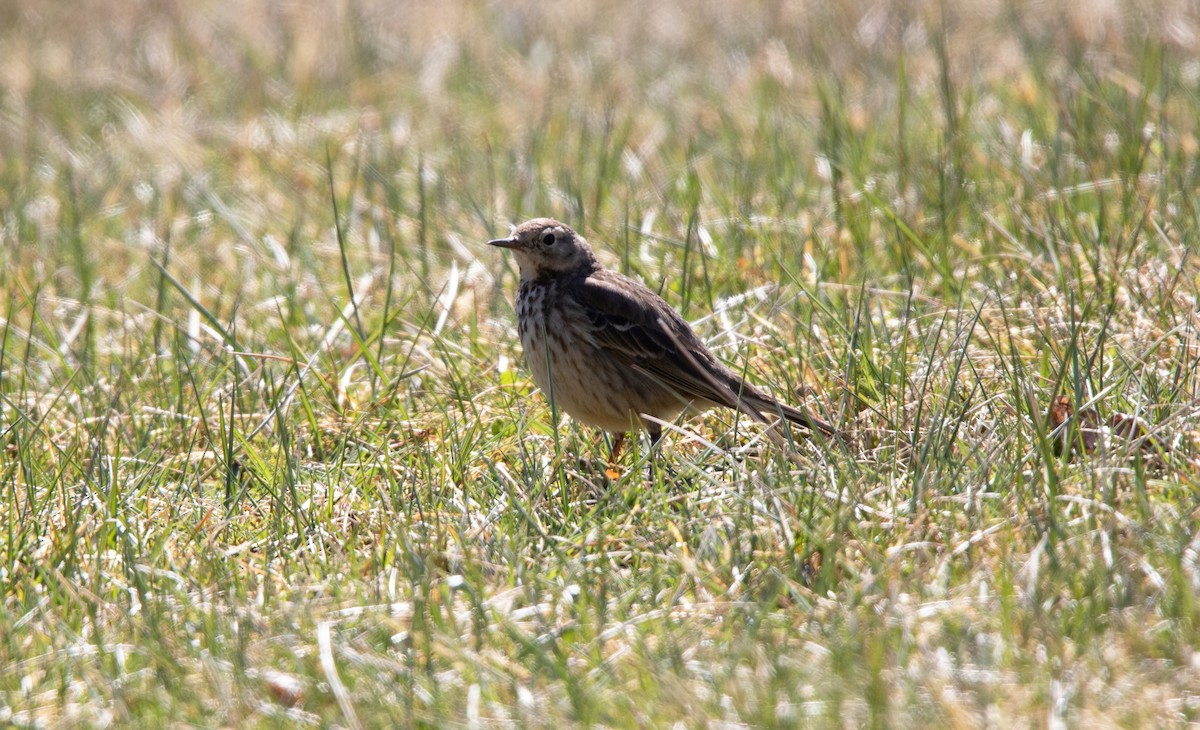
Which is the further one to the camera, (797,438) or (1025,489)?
(797,438)

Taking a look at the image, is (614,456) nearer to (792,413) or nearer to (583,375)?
(583,375)

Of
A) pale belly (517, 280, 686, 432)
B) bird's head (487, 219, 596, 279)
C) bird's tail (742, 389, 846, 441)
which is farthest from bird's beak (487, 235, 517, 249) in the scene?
bird's tail (742, 389, 846, 441)

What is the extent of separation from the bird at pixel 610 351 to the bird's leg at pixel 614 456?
12mm

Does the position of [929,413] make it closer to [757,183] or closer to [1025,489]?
[1025,489]

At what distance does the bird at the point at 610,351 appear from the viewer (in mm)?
5105

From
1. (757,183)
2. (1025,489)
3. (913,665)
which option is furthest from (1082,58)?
(913,665)

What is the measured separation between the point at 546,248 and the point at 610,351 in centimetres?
55

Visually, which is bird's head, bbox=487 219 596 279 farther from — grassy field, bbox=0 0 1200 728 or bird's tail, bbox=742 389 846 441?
bird's tail, bbox=742 389 846 441

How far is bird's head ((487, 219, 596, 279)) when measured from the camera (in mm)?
5484

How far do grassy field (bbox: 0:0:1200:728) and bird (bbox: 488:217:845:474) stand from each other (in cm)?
18

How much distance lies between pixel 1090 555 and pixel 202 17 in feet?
38.5

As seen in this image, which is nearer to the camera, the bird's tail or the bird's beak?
the bird's tail

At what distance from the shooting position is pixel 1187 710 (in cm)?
280

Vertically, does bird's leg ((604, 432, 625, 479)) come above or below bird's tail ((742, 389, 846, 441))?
below
